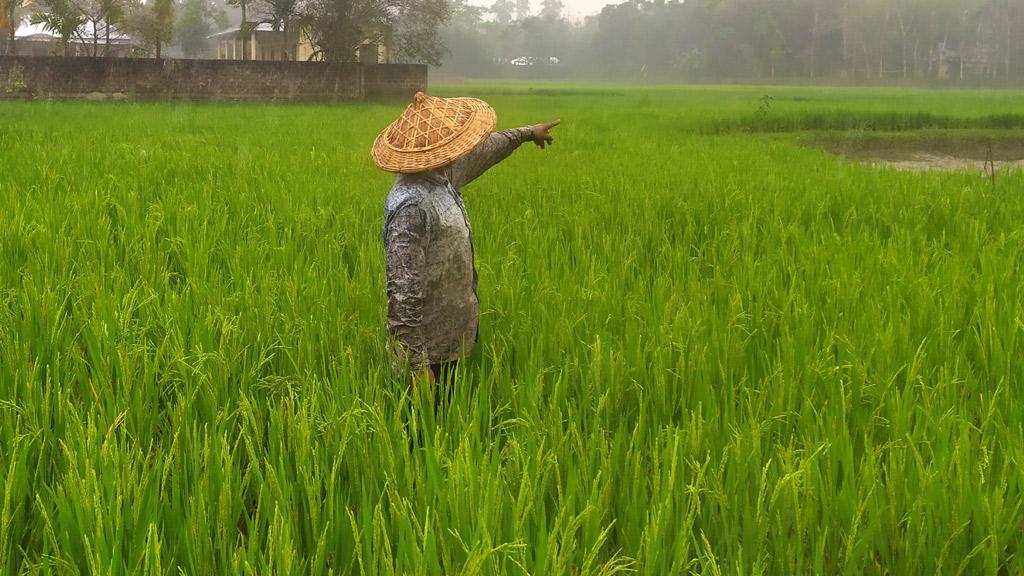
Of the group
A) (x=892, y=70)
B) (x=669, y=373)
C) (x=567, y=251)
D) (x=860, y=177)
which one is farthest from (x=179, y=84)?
(x=892, y=70)

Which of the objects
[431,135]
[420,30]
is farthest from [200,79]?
[431,135]

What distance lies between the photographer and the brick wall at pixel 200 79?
1697 cm

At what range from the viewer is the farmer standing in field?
1874mm

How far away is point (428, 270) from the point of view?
1.92 m

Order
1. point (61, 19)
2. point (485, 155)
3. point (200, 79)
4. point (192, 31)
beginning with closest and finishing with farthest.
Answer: point (485, 155)
point (200, 79)
point (61, 19)
point (192, 31)

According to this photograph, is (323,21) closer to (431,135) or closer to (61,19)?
(61,19)

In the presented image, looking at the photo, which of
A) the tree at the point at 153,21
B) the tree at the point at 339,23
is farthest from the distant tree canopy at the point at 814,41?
the tree at the point at 339,23

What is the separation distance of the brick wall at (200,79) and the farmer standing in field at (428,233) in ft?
58.4

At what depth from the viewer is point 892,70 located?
5947 cm

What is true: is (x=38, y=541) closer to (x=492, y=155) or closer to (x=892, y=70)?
(x=492, y=155)

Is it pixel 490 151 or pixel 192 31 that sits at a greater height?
pixel 192 31

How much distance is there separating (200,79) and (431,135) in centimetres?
1935

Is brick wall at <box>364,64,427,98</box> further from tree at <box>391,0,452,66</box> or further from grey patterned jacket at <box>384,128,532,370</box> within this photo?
grey patterned jacket at <box>384,128,532,370</box>

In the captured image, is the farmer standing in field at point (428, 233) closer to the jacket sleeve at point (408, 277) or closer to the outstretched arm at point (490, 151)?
the jacket sleeve at point (408, 277)
